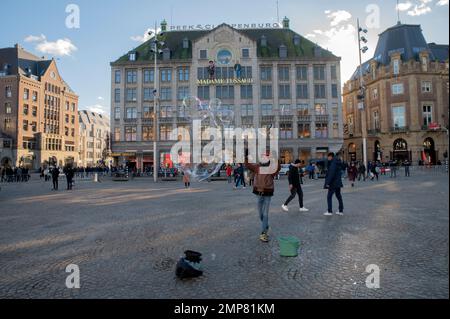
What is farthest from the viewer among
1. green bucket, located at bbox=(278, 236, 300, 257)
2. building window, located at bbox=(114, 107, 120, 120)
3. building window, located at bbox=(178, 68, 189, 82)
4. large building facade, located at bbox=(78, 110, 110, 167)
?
large building facade, located at bbox=(78, 110, 110, 167)

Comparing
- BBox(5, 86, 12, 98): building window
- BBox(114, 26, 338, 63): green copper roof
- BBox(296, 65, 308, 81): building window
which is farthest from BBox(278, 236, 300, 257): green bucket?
BBox(5, 86, 12, 98): building window

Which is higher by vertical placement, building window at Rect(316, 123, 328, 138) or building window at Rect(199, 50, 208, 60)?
building window at Rect(199, 50, 208, 60)

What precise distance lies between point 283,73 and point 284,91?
3415 millimetres

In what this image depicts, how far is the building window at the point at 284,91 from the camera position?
49344 millimetres

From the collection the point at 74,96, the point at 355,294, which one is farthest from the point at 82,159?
the point at 355,294

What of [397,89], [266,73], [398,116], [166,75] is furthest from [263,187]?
[397,89]

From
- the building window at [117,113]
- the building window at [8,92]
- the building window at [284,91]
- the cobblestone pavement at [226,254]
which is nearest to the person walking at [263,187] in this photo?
the cobblestone pavement at [226,254]

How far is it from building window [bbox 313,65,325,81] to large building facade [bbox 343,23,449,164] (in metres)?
10.7

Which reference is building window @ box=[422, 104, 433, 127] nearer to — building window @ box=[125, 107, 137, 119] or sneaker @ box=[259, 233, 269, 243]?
building window @ box=[125, 107, 137, 119]

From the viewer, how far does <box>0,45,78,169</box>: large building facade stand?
62.1 metres

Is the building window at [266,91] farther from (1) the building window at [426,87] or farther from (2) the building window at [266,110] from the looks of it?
(1) the building window at [426,87]

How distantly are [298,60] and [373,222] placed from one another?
152 ft

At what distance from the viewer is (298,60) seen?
49.5 meters
